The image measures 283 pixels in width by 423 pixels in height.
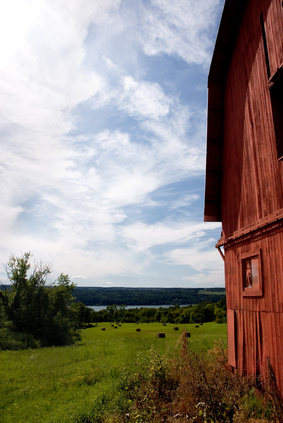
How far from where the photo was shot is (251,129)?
8.96 metres

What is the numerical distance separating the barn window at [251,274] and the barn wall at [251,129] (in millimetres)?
983

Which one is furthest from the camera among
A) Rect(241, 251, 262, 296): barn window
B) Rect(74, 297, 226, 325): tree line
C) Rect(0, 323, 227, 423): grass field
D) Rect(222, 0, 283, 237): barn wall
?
Rect(74, 297, 226, 325): tree line

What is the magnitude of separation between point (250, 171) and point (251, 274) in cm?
285

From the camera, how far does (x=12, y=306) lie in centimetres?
3672

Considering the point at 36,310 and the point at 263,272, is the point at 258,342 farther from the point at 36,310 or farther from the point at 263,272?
the point at 36,310

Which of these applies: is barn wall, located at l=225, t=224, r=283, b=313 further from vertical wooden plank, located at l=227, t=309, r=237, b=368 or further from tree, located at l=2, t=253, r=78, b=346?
tree, located at l=2, t=253, r=78, b=346

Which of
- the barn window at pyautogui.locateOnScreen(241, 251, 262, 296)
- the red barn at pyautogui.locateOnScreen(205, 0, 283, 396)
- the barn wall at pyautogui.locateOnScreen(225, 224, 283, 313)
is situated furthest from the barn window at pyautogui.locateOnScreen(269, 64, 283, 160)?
the barn window at pyautogui.locateOnScreen(241, 251, 262, 296)

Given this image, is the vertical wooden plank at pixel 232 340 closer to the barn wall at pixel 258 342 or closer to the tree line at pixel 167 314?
the barn wall at pixel 258 342

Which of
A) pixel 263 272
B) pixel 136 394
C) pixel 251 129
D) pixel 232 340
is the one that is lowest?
pixel 136 394

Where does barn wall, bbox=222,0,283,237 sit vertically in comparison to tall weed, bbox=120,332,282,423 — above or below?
above

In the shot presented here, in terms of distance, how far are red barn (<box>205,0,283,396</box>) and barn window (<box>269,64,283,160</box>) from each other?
0.02 meters

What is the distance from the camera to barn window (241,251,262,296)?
8.18 meters

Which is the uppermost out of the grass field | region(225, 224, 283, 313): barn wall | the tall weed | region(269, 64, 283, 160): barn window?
region(269, 64, 283, 160): barn window

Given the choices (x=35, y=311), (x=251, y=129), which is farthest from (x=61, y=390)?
(x=35, y=311)
